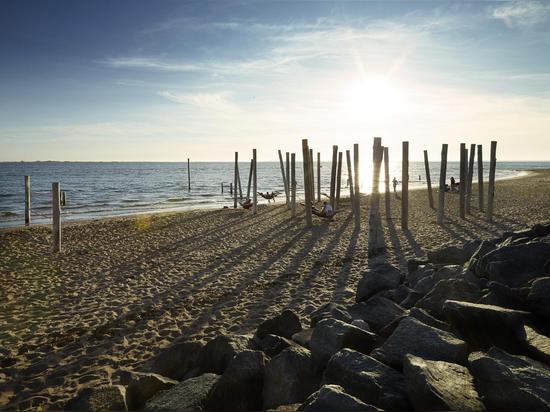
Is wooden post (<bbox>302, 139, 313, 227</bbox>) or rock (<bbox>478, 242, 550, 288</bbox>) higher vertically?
wooden post (<bbox>302, 139, 313, 227</bbox>)

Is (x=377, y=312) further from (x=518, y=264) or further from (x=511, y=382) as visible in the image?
(x=511, y=382)

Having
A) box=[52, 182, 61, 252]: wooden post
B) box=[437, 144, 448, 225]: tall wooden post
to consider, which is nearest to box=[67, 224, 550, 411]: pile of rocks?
box=[52, 182, 61, 252]: wooden post

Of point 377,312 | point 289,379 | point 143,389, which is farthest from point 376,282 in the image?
point 143,389

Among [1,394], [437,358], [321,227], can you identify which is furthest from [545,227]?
[321,227]

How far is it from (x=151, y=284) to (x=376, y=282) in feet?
15.9

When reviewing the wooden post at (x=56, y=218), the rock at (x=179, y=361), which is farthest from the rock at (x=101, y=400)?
the wooden post at (x=56, y=218)

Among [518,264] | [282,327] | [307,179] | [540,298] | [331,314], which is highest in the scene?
[307,179]

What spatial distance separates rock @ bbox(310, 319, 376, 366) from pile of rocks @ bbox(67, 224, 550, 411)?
0.03ft

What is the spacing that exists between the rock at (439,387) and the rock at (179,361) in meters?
2.42

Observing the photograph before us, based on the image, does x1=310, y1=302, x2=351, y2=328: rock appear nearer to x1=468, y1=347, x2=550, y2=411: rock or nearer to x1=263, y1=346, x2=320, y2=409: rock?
x1=263, y1=346, x2=320, y2=409: rock

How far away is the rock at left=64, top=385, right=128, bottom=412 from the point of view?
3.48 m

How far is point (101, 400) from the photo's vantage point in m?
3.54

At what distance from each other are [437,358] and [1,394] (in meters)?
4.62

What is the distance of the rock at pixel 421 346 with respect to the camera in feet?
10.6
